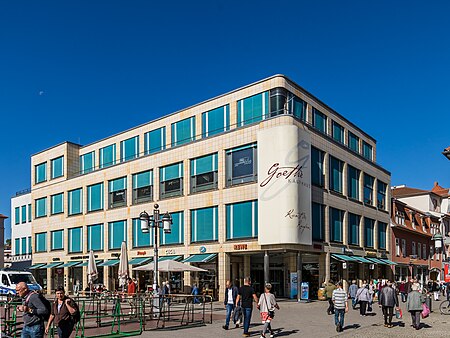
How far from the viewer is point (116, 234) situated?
4747cm

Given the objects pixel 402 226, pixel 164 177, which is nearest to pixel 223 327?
pixel 164 177

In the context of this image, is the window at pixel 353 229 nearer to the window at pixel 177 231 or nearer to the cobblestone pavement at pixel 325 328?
the window at pixel 177 231

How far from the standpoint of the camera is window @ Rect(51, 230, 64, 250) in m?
53.8

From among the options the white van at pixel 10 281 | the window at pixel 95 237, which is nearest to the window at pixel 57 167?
the window at pixel 95 237

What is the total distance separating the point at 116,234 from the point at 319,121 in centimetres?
1883

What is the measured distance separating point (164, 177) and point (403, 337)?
28.4 m

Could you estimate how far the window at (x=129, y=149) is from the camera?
1907 inches

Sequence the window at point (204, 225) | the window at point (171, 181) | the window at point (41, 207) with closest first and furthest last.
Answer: the window at point (204, 225)
the window at point (171, 181)
the window at point (41, 207)

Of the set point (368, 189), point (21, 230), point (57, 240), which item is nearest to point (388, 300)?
point (368, 189)

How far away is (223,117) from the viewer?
134 ft

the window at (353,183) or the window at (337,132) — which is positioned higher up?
the window at (337,132)

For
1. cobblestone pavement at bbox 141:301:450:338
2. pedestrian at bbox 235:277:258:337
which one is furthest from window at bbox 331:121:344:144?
pedestrian at bbox 235:277:258:337

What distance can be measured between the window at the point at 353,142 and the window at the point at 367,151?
5.55 ft

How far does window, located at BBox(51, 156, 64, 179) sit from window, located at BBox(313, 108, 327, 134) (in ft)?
84.2
